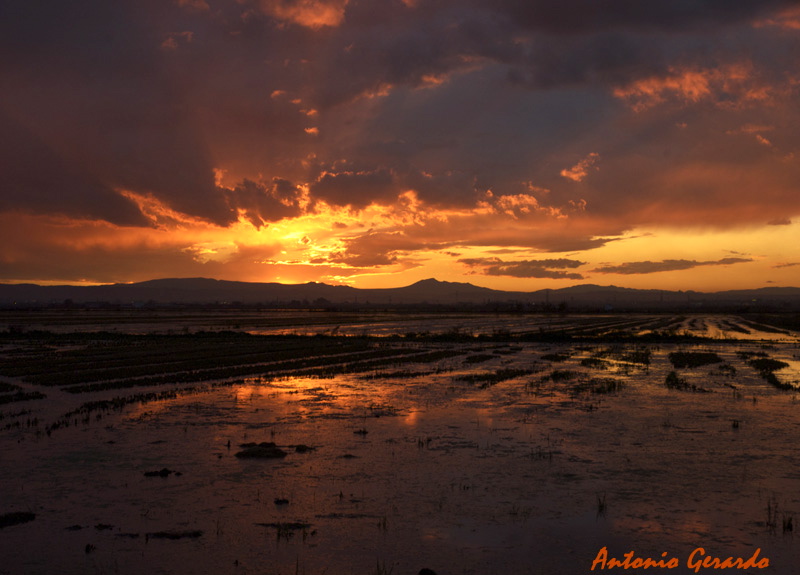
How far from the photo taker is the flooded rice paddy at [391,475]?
26.1 ft

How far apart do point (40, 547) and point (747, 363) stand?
3658 centimetres

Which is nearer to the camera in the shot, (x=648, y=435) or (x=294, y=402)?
(x=648, y=435)

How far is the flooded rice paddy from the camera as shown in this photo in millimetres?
7945

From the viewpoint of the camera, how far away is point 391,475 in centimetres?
1136

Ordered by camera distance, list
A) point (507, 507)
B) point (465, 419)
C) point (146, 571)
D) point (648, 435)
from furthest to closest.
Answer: point (465, 419), point (648, 435), point (507, 507), point (146, 571)

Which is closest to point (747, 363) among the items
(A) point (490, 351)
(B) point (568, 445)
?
(A) point (490, 351)

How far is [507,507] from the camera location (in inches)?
380

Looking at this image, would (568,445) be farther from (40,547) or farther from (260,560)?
(40,547)

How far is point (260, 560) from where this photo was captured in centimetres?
762

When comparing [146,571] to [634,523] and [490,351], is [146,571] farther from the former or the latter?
[490,351]

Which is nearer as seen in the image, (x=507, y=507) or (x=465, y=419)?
(x=507, y=507)

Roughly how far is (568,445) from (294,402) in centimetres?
975

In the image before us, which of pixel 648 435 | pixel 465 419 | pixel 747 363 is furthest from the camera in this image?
pixel 747 363

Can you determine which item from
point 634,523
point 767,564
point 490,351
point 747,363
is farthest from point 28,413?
point 747,363
